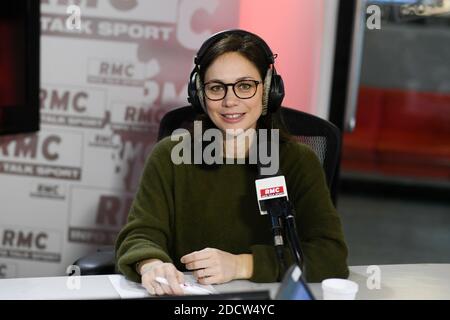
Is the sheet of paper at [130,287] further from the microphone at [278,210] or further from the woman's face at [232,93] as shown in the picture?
the woman's face at [232,93]

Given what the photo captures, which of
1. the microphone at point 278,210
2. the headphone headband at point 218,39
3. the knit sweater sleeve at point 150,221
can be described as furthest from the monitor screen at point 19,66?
the microphone at point 278,210

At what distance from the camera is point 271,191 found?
1426mm

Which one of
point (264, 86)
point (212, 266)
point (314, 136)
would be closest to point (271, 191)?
point (212, 266)

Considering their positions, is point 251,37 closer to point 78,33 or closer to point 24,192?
point 78,33

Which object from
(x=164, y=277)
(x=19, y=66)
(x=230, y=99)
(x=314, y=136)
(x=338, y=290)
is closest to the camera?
(x=338, y=290)

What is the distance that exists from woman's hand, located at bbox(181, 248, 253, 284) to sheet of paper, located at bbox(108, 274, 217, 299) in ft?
0.06

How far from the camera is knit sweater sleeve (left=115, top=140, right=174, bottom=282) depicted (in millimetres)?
1486

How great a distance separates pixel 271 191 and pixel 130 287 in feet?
1.22

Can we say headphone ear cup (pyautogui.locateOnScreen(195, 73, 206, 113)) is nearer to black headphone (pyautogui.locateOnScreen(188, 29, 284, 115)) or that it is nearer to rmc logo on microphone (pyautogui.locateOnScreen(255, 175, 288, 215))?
black headphone (pyautogui.locateOnScreen(188, 29, 284, 115))

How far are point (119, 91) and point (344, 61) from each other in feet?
3.06

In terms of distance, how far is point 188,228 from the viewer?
1679 millimetres

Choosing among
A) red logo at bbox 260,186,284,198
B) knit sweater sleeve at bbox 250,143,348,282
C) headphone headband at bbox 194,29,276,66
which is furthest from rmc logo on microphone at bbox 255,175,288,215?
headphone headband at bbox 194,29,276,66

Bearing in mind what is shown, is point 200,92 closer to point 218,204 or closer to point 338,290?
point 218,204
